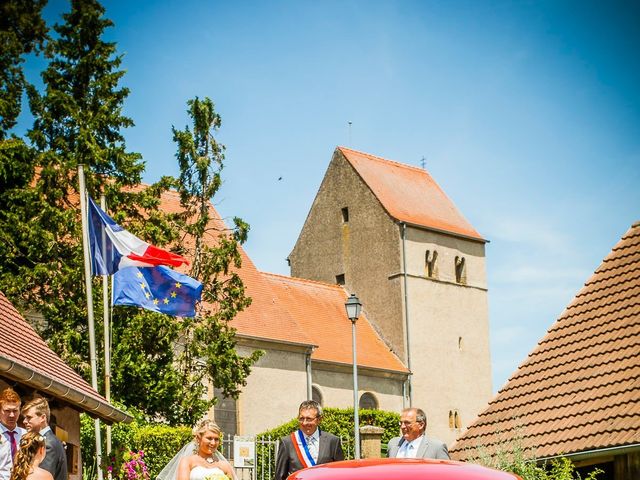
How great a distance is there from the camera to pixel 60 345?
23.6 m

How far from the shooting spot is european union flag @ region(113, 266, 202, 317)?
706 inches

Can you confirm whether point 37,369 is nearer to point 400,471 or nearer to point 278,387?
point 400,471

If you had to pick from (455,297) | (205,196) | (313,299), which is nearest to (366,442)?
(205,196)

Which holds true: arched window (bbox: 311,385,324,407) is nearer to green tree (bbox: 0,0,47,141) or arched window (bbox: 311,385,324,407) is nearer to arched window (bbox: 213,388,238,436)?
arched window (bbox: 213,388,238,436)

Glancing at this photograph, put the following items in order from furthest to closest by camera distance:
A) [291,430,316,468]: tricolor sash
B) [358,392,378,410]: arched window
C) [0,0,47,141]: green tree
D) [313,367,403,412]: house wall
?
[358,392,378,410]: arched window < [313,367,403,412]: house wall < [0,0,47,141]: green tree < [291,430,316,468]: tricolor sash

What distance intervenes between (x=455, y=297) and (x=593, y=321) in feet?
104

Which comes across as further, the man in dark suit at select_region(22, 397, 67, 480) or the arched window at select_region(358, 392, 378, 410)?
the arched window at select_region(358, 392, 378, 410)

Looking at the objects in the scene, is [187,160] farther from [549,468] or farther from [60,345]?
A: [549,468]

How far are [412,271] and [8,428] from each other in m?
36.6

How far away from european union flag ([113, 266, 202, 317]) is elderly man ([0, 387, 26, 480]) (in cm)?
933

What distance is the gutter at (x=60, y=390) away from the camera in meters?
12.9

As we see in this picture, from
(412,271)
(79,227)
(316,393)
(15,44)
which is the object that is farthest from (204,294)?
(412,271)

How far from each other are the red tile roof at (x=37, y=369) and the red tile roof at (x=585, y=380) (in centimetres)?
559

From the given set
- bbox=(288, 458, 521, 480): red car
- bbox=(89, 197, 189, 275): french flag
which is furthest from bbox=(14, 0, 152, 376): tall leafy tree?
bbox=(288, 458, 521, 480): red car
